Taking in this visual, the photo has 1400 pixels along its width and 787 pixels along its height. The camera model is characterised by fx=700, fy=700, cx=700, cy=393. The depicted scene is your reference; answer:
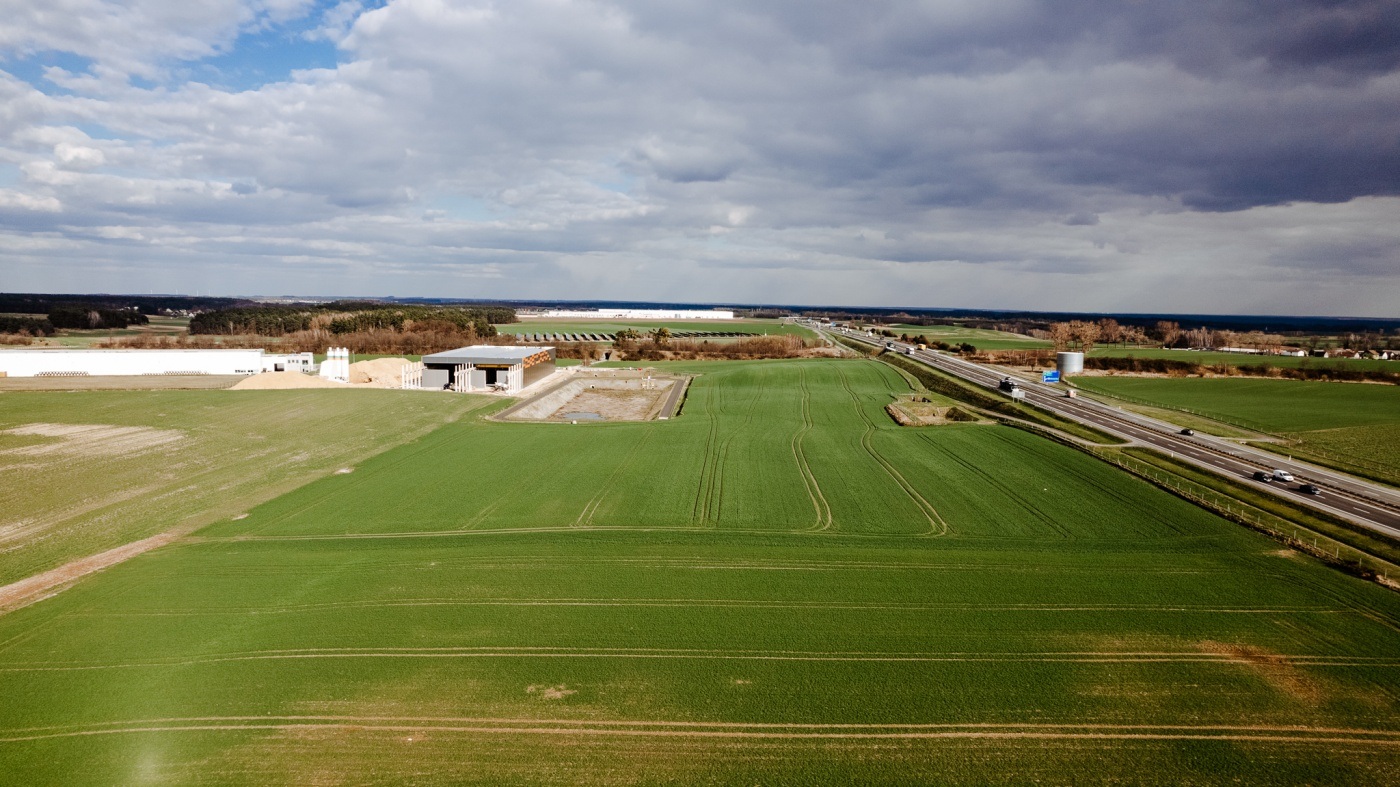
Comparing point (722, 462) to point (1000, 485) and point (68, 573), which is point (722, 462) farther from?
point (68, 573)

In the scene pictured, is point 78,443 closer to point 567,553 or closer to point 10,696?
point 10,696

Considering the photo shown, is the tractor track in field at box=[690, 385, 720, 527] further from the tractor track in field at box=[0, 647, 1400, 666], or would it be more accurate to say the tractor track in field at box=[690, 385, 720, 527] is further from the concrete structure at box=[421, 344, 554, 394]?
the concrete structure at box=[421, 344, 554, 394]

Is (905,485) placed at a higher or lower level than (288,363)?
lower

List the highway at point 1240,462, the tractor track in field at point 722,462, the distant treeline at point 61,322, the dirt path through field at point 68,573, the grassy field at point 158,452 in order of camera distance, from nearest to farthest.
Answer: the dirt path through field at point 68,573 < the grassy field at point 158,452 < the tractor track in field at point 722,462 < the highway at point 1240,462 < the distant treeline at point 61,322

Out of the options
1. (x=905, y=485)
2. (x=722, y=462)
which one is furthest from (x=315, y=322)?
(x=905, y=485)

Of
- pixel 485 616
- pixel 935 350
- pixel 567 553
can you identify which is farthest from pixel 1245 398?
pixel 485 616

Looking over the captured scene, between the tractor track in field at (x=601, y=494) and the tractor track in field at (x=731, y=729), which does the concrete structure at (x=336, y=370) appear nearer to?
the tractor track in field at (x=601, y=494)

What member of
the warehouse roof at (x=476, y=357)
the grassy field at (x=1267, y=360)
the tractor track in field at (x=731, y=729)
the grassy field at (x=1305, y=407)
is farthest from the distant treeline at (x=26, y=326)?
the grassy field at (x=1267, y=360)
